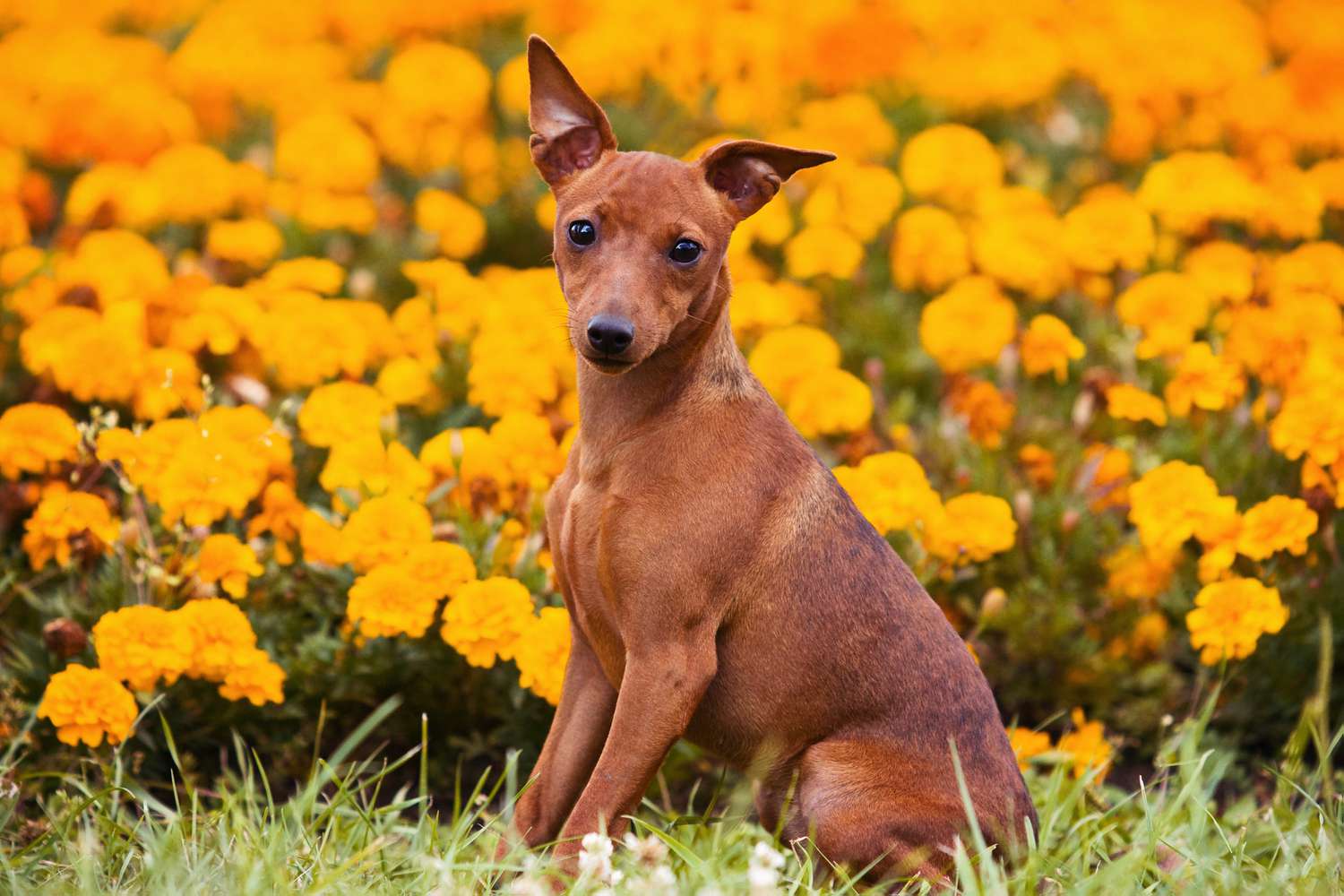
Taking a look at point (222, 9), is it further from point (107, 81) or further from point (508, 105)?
point (508, 105)

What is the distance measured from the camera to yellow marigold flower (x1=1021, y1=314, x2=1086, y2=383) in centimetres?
569

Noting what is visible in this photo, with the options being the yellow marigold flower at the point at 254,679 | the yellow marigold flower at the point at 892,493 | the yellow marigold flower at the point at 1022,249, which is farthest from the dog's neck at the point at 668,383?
the yellow marigold flower at the point at 1022,249

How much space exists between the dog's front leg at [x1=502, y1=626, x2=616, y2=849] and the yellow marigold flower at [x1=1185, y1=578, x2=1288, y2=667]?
5.99 ft

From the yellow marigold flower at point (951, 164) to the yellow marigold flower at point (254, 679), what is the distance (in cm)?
405

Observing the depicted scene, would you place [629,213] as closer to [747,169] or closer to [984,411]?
[747,169]

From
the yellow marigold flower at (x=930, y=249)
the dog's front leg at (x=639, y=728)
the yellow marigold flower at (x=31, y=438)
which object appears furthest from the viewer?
the yellow marigold flower at (x=930, y=249)

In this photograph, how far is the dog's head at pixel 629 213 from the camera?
141 inches

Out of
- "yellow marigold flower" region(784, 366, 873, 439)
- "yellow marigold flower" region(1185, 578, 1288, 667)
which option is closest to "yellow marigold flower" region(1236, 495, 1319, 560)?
"yellow marigold flower" region(1185, 578, 1288, 667)

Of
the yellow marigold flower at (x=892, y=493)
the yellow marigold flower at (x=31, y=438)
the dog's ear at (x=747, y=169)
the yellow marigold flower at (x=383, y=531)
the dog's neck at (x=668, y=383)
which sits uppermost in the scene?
the dog's ear at (x=747, y=169)

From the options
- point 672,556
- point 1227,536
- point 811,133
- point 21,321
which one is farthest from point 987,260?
point 21,321

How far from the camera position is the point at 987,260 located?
6.45 m

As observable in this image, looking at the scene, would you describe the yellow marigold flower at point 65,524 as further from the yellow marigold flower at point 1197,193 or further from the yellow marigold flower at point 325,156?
the yellow marigold flower at point 1197,193

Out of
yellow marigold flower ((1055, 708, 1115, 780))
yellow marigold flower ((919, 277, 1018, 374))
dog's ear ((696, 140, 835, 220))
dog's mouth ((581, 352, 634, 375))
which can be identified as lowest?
yellow marigold flower ((1055, 708, 1115, 780))

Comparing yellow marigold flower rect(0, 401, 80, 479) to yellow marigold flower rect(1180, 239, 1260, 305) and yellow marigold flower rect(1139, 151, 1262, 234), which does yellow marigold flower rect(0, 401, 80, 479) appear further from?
yellow marigold flower rect(1139, 151, 1262, 234)
